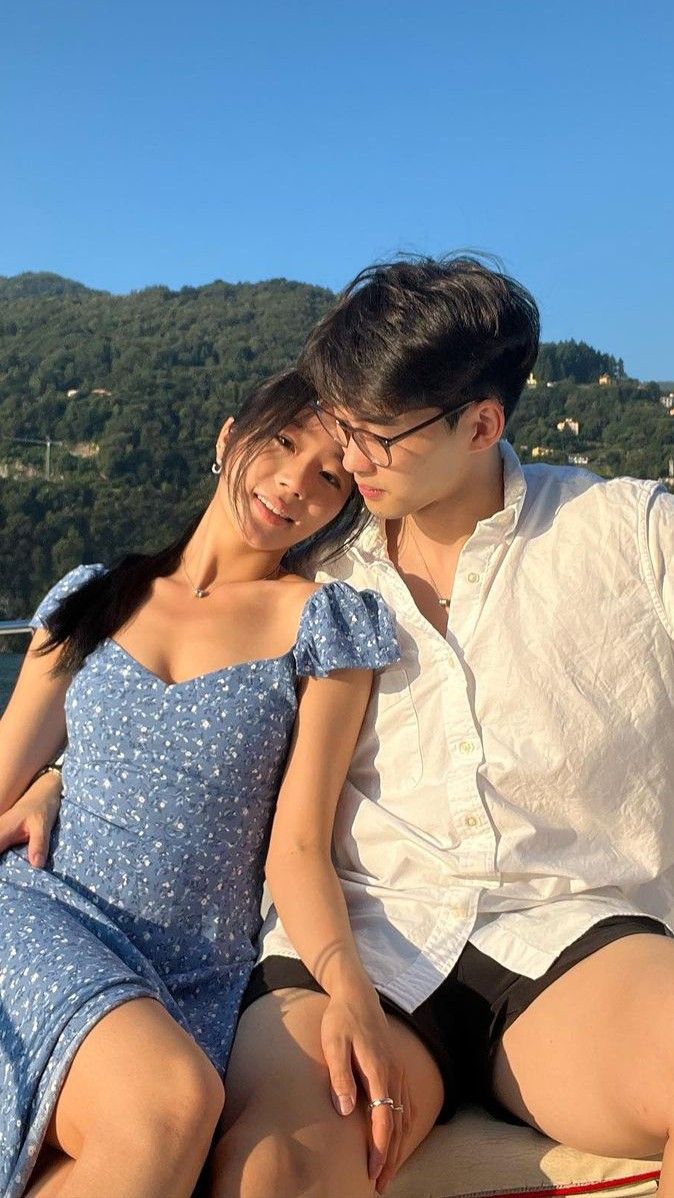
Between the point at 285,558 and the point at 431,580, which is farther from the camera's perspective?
the point at 285,558

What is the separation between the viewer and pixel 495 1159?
156 cm

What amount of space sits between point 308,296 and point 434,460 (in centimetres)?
1977

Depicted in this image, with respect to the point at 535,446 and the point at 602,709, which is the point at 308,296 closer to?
the point at 535,446

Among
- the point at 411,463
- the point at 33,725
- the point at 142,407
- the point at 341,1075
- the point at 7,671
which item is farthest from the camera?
the point at 142,407

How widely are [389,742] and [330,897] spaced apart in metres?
0.28

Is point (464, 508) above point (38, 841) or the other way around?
above

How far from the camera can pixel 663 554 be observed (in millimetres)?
1823

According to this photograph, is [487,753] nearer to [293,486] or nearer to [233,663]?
[233,663]

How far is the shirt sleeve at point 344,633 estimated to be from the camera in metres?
1.84

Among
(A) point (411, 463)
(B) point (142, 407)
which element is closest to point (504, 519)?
(A) point (411, 463)

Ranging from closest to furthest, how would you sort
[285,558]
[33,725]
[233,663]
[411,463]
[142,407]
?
[411,463], [233,663], [33,725], [285,558], [142,407]

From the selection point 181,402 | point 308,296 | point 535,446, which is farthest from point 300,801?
point 308,296

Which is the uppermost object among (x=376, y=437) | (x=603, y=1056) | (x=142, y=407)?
(x=142, y=407)

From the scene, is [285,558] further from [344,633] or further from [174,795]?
[174,795]
